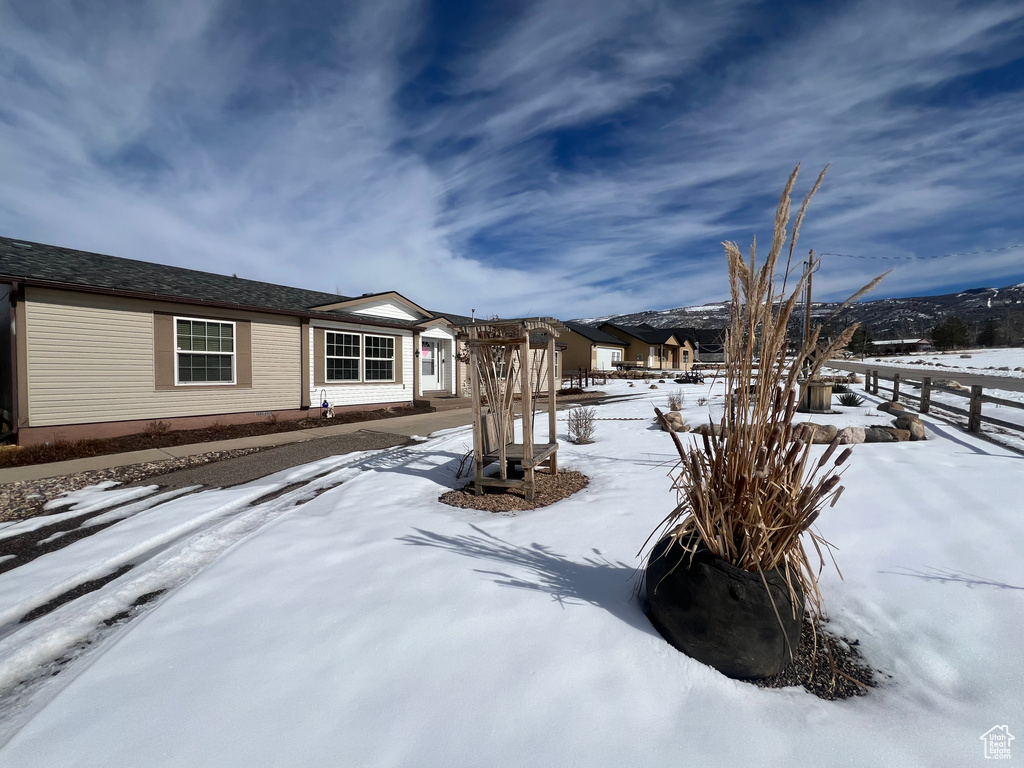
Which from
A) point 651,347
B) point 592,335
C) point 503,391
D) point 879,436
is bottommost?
point 879,436

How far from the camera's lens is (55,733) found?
183 cm

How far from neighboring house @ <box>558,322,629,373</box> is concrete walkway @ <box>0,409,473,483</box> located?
88.0ft

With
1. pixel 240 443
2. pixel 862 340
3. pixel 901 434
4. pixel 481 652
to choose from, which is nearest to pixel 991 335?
pixel 862 340

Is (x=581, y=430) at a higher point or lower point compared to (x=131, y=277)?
lower

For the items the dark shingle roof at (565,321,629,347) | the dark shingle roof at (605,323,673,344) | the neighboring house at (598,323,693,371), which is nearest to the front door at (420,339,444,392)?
the dark shingle roof at (565,321,629,347)

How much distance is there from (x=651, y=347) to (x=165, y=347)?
1676 inches

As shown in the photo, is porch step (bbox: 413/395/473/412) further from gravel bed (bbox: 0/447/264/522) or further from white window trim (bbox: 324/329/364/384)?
gravel bed (bbox: 0/447/264/522)

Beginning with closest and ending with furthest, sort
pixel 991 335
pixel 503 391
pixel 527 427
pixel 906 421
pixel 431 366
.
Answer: pixel 527 427 → pixel 503 391 → pixel 906 421 → pixel 431 366 → pixel 991 335

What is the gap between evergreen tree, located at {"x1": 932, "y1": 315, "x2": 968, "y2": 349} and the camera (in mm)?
53906

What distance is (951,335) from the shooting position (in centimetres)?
5438

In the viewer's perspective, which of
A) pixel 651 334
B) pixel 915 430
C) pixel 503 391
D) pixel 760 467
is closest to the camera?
pixel 760 467

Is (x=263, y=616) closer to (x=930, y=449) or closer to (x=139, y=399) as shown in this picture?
(x=930, y=449)

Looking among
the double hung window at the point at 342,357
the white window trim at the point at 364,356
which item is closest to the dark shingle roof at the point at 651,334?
the white window trim at the point at 364,356

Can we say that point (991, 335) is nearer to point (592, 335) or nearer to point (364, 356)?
point (592, 335)
